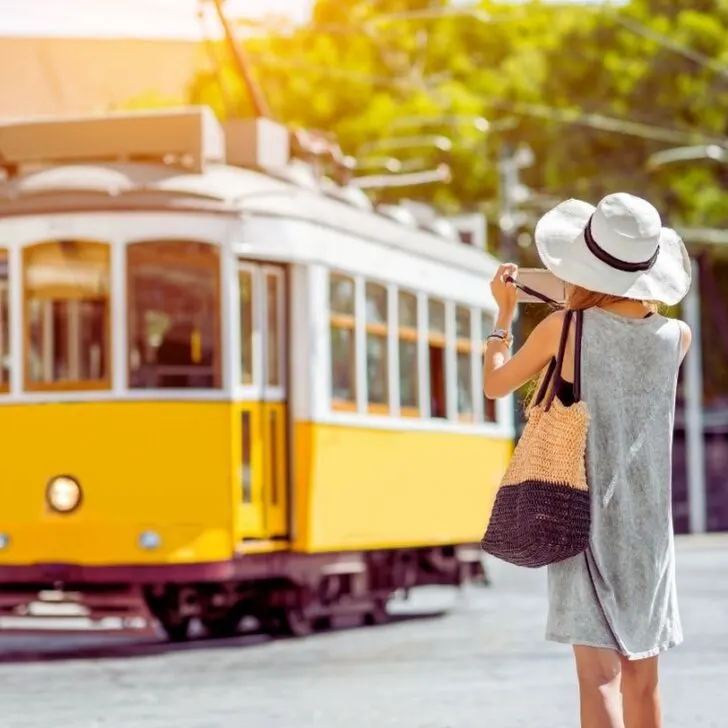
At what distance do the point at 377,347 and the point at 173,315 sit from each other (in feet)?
6.99

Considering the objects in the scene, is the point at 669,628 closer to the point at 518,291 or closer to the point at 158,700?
the point at 518,291

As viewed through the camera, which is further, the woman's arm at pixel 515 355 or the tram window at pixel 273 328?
the tram window at pixel 273 328

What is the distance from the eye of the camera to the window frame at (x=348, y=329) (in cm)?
1595

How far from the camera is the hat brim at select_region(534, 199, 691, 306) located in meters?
6.34

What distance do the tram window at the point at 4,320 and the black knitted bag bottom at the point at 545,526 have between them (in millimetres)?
9112

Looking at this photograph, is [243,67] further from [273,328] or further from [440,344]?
[273,328]

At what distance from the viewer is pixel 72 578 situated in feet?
47.5

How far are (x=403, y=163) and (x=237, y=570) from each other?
28.9 meters

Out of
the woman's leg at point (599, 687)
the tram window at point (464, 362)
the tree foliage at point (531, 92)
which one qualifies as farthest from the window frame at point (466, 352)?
the tree foliage at point (531, 92)

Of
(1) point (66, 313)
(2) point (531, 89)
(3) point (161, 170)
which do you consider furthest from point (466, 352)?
(2) point (531, 89)

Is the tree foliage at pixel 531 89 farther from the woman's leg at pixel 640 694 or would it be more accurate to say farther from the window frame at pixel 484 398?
the woman's leg at pixel 640 694

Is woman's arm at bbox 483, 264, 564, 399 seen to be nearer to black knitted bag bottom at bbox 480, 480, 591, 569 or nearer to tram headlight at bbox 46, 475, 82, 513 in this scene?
black knitted bag bottom at bbox 480, 480, 591, 569

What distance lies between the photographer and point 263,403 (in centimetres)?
1537

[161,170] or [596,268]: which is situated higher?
[161,170]
